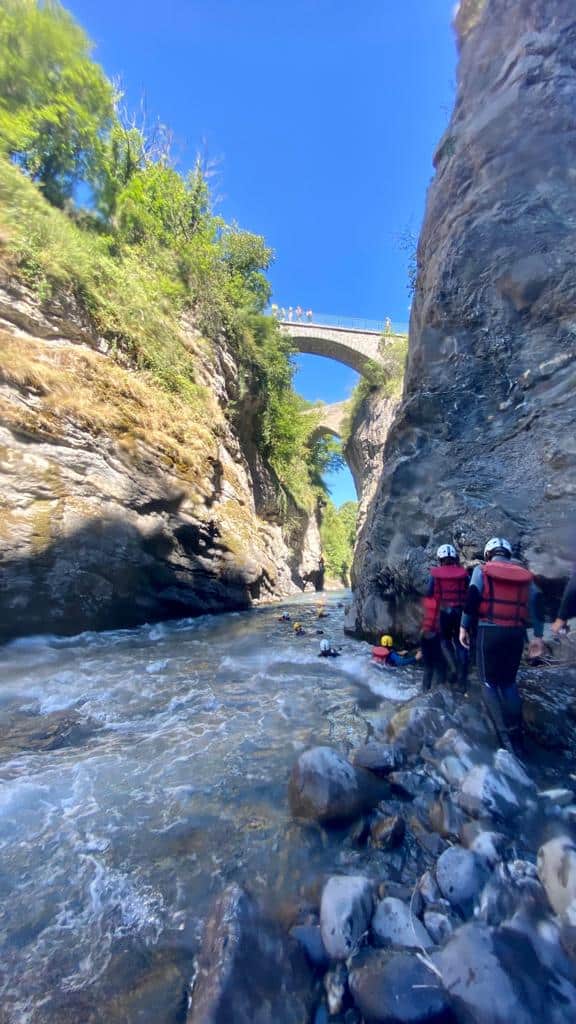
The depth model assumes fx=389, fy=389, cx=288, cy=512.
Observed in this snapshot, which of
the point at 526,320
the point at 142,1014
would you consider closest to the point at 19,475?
the point at 142,1014

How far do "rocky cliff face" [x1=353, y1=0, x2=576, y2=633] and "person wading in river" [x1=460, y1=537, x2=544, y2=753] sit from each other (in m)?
1.20

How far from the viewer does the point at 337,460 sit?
29.3 meters

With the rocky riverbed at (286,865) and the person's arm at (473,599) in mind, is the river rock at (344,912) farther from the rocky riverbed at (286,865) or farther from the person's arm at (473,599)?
the person's arm at (473,599)

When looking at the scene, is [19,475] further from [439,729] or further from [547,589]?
[547,589]

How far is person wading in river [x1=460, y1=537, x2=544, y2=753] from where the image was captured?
2965 millimetres

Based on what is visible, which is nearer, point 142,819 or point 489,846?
point 489,846

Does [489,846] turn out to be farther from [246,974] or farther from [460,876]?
[246,974]

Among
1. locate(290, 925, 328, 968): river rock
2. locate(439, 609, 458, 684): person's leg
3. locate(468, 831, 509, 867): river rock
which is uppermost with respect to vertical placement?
locate(439, 609, 458, 684): person's leg

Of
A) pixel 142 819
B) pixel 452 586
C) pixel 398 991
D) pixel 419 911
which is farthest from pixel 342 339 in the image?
pixel 398 991

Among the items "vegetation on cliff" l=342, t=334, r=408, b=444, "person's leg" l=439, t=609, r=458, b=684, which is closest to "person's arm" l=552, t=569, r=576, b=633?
"person's leg" l=439, t=609, r=458, b=684

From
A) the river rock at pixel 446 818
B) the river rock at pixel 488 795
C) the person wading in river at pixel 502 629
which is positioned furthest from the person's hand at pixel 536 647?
the river rock at pixel 446 818

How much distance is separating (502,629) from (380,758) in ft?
4.53

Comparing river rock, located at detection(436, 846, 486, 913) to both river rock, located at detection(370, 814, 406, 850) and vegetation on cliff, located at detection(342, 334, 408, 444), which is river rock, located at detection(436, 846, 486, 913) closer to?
river rock, located at detection(370, 814, 406, 850)

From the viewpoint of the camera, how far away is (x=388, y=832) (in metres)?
2.08
